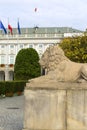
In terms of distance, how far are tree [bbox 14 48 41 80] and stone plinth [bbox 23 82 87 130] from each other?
49.1m

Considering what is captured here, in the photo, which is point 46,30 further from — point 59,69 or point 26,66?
point 59,69

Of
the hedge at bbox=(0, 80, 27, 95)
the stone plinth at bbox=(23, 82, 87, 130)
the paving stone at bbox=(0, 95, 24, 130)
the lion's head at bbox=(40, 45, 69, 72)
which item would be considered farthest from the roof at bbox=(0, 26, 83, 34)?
the stone plinth at bbox=(23, 82, 87, 130)

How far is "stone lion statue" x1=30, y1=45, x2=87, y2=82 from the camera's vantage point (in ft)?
32.7

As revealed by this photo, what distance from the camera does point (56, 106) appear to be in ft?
31.5

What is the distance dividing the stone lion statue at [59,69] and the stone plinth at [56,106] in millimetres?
287

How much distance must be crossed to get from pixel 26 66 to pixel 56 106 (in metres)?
50.3

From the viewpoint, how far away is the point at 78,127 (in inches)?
373

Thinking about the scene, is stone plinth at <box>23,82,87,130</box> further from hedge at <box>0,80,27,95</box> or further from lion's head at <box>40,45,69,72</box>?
hedge at <box>0,80,27,95</box>

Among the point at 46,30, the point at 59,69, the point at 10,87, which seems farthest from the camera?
the point at 46,30

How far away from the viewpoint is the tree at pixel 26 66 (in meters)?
59.5

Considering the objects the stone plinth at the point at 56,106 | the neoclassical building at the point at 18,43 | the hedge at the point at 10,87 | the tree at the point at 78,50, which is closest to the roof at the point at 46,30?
the neoclassical building at the point at 18,43

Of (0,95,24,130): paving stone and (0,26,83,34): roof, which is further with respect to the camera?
(0,26,83,34): roof

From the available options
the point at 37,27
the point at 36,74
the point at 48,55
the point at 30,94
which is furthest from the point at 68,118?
the point at 37,27

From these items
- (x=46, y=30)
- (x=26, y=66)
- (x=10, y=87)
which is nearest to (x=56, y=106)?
(x=10, y=87)
